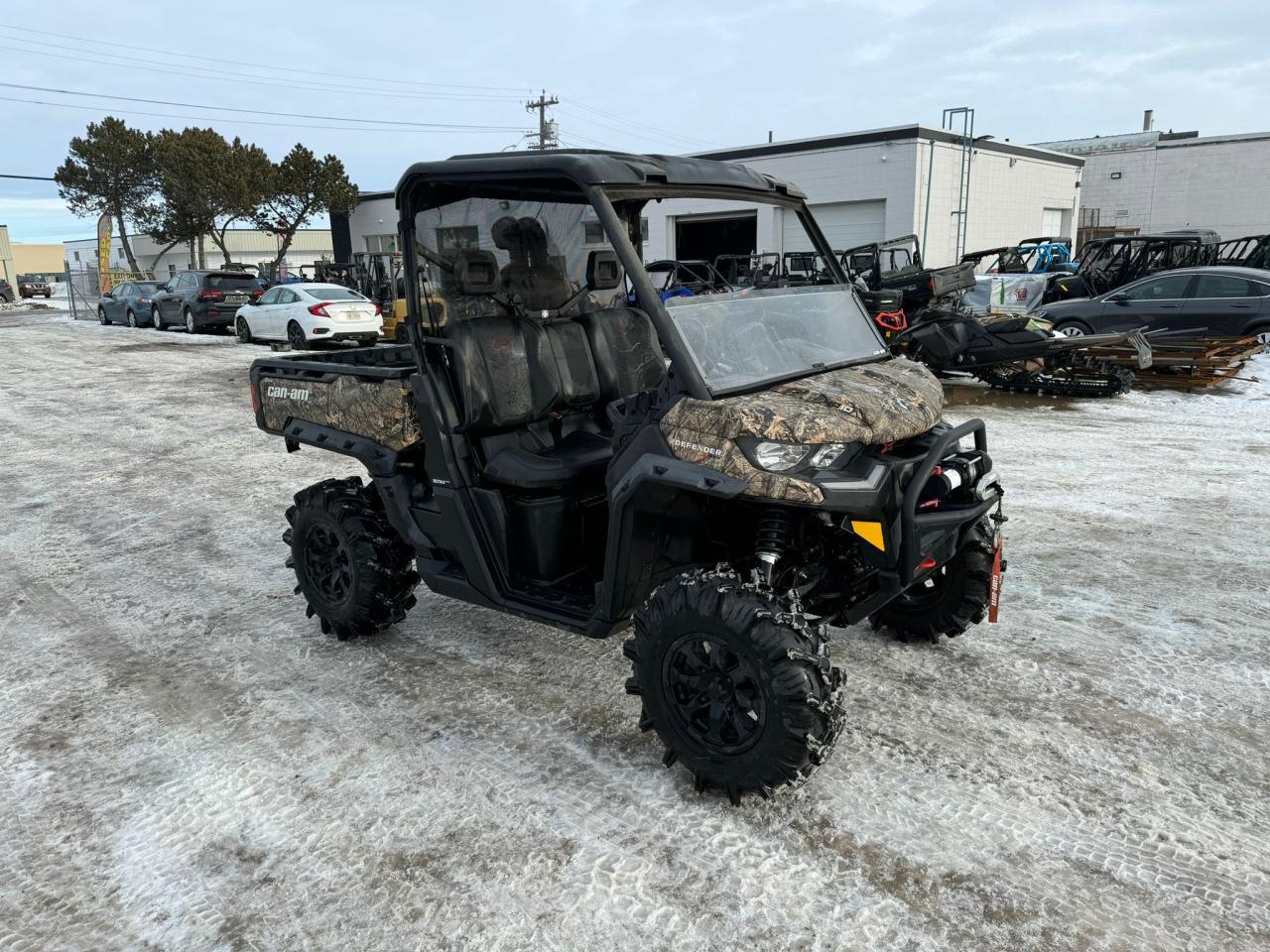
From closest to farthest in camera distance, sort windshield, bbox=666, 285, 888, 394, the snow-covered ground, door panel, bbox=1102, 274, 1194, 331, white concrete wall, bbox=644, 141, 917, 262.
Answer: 1. the snow-covered ground
2. windshield, bbox=666, 285, 888, 394
3. door panel, bbox=1102, 274, 1194, 331
4. white concrete wall, bbox=644, 141, 917, 262

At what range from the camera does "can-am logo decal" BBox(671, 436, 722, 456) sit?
9.56ft

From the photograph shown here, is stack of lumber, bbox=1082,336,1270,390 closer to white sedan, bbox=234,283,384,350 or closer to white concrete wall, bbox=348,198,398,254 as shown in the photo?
white sedan, bbox=234,283,384,350

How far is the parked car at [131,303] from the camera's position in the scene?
2353 cm

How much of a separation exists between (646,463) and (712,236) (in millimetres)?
26391

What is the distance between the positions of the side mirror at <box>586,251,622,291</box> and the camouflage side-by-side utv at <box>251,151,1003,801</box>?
1cm

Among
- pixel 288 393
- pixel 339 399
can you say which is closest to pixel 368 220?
pixel 288 393

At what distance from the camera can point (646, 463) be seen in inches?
120

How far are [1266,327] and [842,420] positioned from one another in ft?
41.3

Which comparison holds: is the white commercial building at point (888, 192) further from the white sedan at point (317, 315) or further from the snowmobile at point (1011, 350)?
the snowmobile at point (1011, 350)

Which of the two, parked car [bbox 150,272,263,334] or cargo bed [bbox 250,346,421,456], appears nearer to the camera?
cargo bed [bbox 250,346,421,456]

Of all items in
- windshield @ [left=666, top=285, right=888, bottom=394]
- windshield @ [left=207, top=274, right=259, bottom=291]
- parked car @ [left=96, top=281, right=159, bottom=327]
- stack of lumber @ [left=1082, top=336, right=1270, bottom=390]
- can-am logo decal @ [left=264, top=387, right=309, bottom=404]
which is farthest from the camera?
parked car @ [left=96, top=281, right=159, bottom=327]

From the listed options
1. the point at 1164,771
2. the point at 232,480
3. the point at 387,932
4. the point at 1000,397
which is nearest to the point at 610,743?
the point at 387,932

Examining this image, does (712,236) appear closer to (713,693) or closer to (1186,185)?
(1186,185)

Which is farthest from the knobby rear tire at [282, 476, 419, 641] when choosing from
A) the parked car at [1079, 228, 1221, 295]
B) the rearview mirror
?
the parked car at [1079, 228, 1221, 295]
